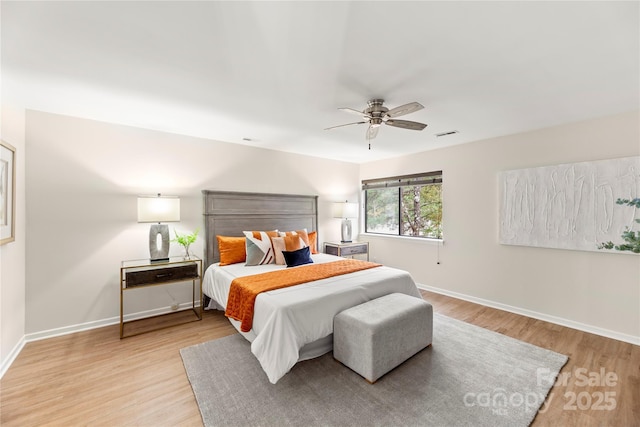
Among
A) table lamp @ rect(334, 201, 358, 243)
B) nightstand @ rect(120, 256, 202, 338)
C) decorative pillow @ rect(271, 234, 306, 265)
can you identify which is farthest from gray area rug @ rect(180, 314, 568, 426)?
table lamp @ rect(334, 201, 358, 243)

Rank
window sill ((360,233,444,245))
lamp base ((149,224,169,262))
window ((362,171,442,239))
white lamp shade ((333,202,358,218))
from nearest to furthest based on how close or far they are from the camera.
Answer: lamp base ((149,224,169,262)) < window sill ((360,233,444,245)) < window ((362,171,442,239)) < white lamp shade ((333,202,358,218))

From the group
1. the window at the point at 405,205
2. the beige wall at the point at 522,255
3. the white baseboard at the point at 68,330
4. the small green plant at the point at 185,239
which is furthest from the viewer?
the window at the point at 405,205

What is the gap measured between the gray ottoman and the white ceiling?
1956mm

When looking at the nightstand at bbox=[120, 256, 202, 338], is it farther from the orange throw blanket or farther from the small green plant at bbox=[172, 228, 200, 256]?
the orange throw blanket

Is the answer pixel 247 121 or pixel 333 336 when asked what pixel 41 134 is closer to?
pixel 247 121

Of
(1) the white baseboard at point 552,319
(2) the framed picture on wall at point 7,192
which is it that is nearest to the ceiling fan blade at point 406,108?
(1) the white baseboard at point 552,319

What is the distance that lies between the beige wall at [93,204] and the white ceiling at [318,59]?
13.9 inches

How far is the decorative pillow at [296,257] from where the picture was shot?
3498 mm

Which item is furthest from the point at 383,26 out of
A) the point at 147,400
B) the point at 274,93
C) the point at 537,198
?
the point at 537,198

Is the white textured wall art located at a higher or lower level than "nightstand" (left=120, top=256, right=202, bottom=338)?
higher

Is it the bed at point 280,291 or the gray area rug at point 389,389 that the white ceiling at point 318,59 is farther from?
the gray area rug at point 389,389

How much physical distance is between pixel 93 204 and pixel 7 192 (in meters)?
0.76

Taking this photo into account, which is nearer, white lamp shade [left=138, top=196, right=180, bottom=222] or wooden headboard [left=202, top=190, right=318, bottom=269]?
white lamp shade [left=138, top=196, right=180, bottom=222]

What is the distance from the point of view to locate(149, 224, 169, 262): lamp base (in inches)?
128
